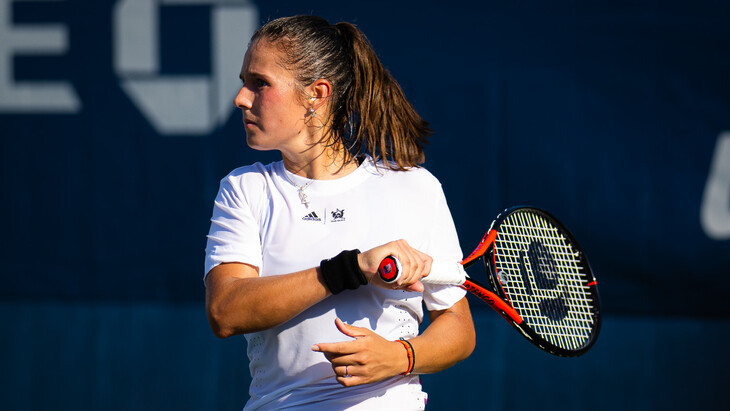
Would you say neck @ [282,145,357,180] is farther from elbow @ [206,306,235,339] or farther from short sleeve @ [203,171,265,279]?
elbow @ [206,306,235,339]

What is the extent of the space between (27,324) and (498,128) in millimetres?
2313

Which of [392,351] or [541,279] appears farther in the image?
[541,279]

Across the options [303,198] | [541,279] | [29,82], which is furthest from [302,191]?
[29,82]

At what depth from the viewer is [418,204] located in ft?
6.00

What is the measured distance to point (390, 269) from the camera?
1.58 m

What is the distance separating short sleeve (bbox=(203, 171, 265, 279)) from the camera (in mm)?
1738

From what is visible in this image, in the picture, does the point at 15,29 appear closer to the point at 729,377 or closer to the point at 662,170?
the point at 662,170

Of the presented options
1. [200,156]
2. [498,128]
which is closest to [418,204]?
[498,128]

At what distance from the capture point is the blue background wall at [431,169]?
3.54 m

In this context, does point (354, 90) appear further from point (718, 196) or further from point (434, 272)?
point (718, 196)

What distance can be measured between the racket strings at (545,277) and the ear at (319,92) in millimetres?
574

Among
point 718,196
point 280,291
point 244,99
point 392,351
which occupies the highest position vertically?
point 244,99

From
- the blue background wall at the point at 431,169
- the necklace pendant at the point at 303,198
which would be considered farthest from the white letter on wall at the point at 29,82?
the necklace pendant at the point at 303,198

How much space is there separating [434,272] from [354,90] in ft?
1.54
